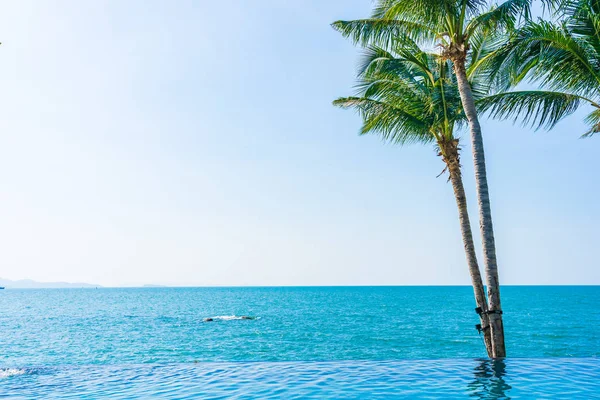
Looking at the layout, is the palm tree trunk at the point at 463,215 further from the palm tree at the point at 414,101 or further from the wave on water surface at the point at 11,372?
the wave on water surface at the point at 11,372

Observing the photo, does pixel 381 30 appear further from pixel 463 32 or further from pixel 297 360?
pixel 297 360

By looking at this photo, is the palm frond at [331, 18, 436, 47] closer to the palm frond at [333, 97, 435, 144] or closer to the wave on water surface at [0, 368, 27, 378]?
the palm frond at [333, 97, 435, 144]

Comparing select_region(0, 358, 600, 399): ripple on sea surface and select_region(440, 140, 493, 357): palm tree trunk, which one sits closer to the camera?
select_region(0, 358, 600, 399): ripple on sea surface

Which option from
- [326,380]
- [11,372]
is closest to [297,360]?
[326,380]

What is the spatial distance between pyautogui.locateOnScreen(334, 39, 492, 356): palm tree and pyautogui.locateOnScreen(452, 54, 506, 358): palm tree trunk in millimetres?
1853

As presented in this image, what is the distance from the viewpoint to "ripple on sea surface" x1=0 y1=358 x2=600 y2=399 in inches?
353

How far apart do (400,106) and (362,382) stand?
8.65 metres

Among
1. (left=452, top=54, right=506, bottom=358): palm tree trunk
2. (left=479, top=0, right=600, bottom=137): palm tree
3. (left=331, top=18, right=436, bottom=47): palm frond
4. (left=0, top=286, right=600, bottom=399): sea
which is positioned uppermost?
(left=331, top=18, right=436, bottom=47): palm frond

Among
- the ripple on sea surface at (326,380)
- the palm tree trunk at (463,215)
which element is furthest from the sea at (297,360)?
the palm tree trunk at (463,215)

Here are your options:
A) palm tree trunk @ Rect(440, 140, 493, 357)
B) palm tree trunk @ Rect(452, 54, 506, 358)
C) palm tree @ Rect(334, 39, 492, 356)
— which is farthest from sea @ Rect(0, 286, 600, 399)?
palm tree @ Rect(334, 39, 492, 356)

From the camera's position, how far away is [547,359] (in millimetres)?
12188

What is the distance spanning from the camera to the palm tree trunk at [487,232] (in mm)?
10945

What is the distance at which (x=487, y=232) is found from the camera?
11094mm

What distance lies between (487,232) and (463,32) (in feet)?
18.0
